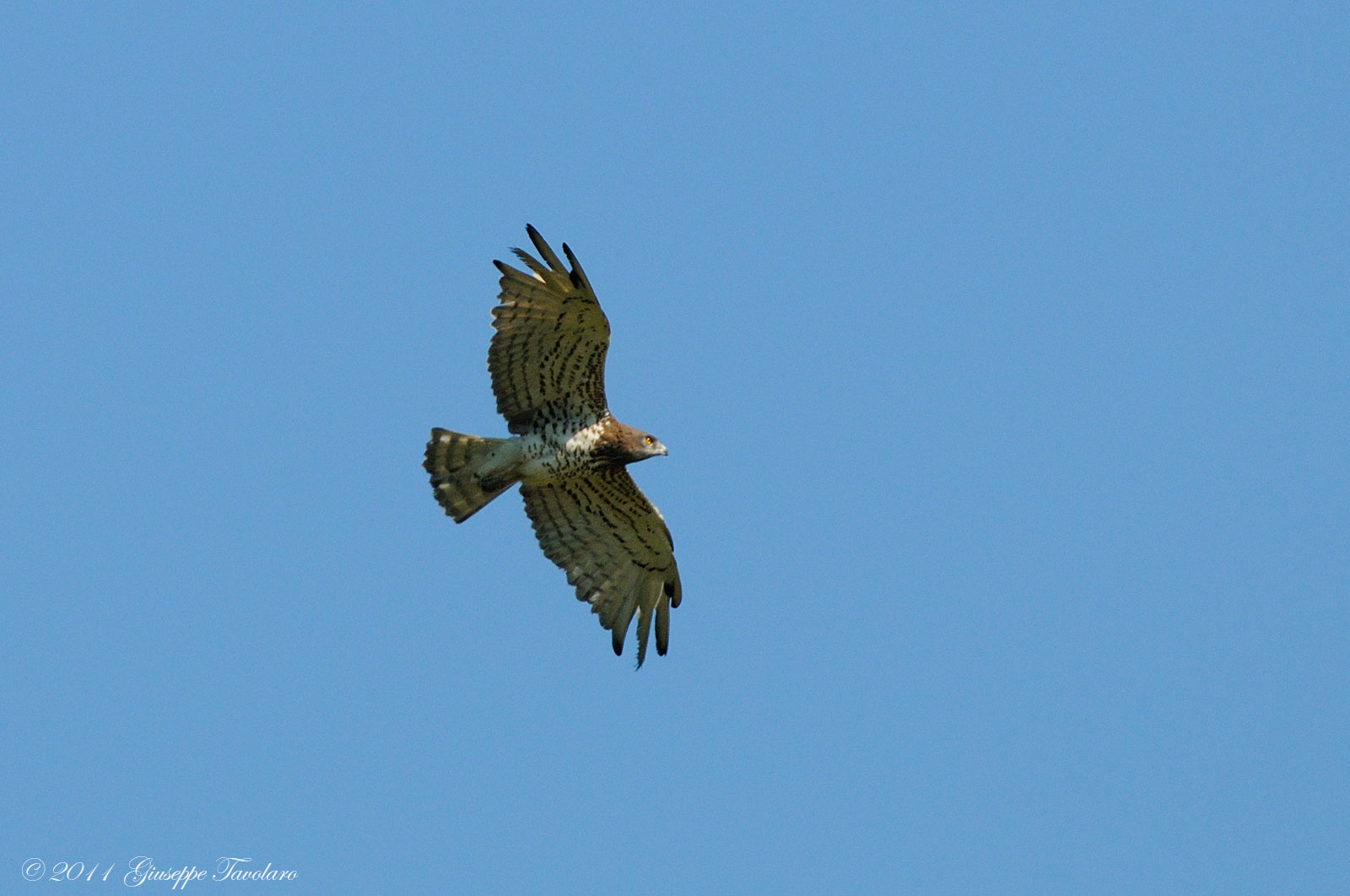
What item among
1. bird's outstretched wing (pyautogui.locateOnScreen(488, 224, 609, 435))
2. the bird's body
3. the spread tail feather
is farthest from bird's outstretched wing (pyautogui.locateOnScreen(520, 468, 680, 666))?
bird's outstretched wing (pyautogui.locateOnScreen(488, 224, 609, 435))

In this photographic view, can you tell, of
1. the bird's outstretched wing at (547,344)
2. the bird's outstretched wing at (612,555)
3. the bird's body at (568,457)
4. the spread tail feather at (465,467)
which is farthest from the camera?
the bird's outstretched wing at (612,555)

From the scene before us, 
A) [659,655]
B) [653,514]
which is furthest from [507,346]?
[659,655]

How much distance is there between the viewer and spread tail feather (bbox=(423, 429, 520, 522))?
13688 mm

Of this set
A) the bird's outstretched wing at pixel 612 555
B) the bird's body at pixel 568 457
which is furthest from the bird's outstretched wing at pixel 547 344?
the bird's outstretched wing at pixel 612 555

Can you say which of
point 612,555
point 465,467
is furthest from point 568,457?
point 612,555

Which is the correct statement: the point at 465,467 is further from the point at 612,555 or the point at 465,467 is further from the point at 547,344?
the point at 612,555

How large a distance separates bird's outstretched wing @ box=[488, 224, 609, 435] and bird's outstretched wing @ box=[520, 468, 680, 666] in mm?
941

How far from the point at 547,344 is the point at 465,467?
4.28 feet

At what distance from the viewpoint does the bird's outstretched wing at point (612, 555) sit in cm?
1430

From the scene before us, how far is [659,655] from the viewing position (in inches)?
568

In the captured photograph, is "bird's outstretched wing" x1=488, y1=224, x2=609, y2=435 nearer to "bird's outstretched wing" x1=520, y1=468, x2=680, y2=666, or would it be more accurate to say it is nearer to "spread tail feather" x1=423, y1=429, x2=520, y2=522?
"spread tail feather" x1=423, y1=429, x2=520, y2=522

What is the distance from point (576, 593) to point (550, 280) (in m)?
2.91

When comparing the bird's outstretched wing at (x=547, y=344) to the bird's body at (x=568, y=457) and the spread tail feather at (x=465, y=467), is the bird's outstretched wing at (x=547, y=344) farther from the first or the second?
the spread tail feather at (x=465, y=467)

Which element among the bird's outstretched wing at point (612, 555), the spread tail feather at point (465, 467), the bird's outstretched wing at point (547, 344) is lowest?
the bird's outstretched wing at point (612, 555)
